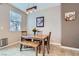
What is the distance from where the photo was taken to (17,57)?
1.92m

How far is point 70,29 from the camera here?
229 centimetres

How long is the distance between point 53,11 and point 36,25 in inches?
18.5

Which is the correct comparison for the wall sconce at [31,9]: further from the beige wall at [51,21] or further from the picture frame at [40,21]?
the picture frame at [40,21]

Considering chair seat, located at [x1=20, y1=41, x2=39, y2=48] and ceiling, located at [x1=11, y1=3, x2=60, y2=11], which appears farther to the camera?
chair seat, located at [x1=20, y1=41, x2=39, y2=48]

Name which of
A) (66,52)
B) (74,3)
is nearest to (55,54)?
(66,52)

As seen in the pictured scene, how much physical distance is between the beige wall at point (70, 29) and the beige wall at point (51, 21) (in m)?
0.11

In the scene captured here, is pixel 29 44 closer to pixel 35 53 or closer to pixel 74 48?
pixel 35 53

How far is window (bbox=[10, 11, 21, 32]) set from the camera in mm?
2133

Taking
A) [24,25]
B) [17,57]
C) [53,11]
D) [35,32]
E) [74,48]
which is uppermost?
[53,11]

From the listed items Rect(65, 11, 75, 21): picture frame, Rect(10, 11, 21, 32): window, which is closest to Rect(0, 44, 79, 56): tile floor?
Rect(10, 11, 21, 32): window

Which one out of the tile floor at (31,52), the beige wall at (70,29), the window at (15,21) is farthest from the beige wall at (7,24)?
the beige wall at (70,29)

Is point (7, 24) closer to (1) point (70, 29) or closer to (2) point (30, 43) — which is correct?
(2) point (30, 43)

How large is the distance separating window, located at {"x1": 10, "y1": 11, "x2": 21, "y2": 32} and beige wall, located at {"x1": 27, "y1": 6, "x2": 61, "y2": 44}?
0.70ft

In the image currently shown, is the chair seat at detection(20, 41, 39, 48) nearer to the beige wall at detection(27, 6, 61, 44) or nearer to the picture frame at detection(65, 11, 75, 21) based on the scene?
the beige wall at detection(27, 6, 61, 44)
